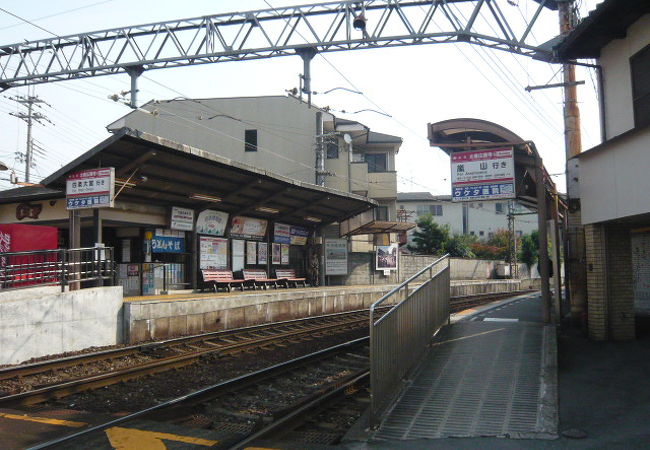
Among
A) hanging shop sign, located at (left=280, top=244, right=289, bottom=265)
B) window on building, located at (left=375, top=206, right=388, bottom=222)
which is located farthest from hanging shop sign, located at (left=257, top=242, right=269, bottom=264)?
window on building, located at (left=375, top=206, right=388, bottom=222)

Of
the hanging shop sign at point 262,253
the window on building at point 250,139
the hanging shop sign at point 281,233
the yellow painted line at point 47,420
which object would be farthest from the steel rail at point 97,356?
the window on building at point 250,139

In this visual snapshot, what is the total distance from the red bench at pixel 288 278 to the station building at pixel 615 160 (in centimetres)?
1650

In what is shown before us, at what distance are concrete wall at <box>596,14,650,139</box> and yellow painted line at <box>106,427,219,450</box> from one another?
8.38 m

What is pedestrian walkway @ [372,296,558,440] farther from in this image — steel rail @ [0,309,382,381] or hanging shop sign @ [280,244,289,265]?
hanging shop sign @ [280,244,289,265]

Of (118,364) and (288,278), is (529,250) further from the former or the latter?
(118,364)

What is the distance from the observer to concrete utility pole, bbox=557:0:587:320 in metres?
13.1

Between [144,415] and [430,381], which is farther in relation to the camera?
[430,381]

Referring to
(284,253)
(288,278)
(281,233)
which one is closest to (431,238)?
(284,253)

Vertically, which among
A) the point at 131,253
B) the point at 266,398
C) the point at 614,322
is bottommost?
the point at 266,398

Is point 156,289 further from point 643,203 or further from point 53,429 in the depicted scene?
point 643,203

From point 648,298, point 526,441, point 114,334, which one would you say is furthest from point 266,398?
point 648,298

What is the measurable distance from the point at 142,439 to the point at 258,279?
1758 cm

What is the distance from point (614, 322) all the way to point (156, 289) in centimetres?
1435

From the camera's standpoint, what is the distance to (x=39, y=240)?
572 inches
